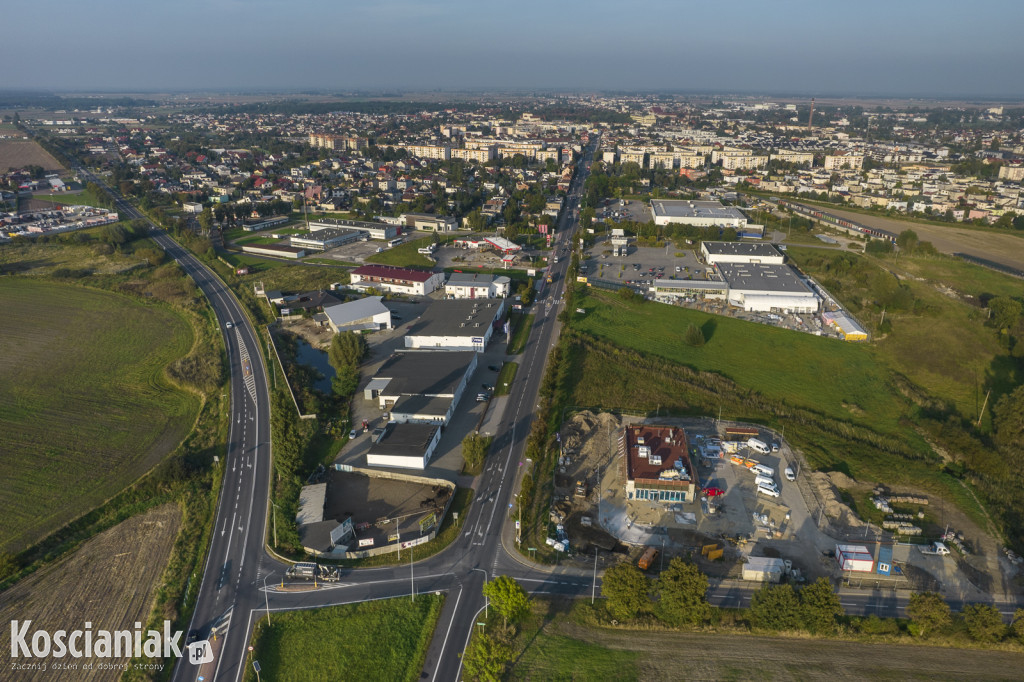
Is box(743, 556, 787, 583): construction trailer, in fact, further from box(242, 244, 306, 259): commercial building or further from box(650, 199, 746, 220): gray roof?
box(650, 199, 746, 220): gray roof

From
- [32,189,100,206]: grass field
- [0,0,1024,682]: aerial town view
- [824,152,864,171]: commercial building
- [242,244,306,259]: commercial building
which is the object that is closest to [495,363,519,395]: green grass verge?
[0,0,1024,682]: aerial town view

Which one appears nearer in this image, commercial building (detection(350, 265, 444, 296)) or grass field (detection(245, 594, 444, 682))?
grass field (detection(245, 594, 444, 682))

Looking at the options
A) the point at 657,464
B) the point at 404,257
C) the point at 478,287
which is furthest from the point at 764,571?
the point at 404,257

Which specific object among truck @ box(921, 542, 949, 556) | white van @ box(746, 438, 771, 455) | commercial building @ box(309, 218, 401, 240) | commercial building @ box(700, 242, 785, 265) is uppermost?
commercial building @ box(309, 218, 401, 240)

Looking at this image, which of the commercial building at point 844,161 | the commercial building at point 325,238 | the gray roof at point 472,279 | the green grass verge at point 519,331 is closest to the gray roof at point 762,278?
the green grass verge at point 519,331

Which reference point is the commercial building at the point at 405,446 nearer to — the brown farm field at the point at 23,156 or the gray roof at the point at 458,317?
the gray roof at the point at 458,317

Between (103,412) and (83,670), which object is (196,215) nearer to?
(103,412)

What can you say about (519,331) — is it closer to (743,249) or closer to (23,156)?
(743,249)
